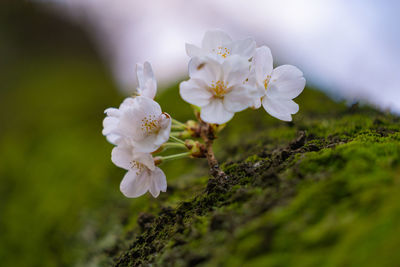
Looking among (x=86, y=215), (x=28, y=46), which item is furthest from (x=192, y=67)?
(x=28, y=46)

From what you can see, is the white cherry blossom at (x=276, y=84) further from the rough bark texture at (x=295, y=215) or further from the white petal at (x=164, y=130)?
the white petal at (x=164, y=130)

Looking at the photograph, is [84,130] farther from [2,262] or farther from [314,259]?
[314,259]

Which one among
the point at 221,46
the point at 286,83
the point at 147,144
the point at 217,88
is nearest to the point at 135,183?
the point at 147,144

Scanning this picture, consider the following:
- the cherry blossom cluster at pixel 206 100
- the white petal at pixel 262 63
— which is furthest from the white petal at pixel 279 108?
the white petal at pixel 262 63

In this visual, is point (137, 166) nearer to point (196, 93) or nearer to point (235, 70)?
point (196, 93)

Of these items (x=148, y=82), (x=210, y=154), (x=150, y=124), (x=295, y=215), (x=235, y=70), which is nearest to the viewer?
(x=295, y=215)

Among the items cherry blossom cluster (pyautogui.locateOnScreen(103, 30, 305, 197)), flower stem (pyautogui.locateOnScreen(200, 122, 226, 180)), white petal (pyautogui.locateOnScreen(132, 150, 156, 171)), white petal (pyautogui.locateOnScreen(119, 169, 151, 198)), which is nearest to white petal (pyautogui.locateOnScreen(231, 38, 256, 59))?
cherry blossom cluster (pyautogui.locateOnScreen(103, 30, 305, 197))

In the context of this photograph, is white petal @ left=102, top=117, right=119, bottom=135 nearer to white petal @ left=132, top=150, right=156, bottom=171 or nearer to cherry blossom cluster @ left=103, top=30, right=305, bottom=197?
cherry blossom cluster @ left=103, top=30, right=305, bottom=197
